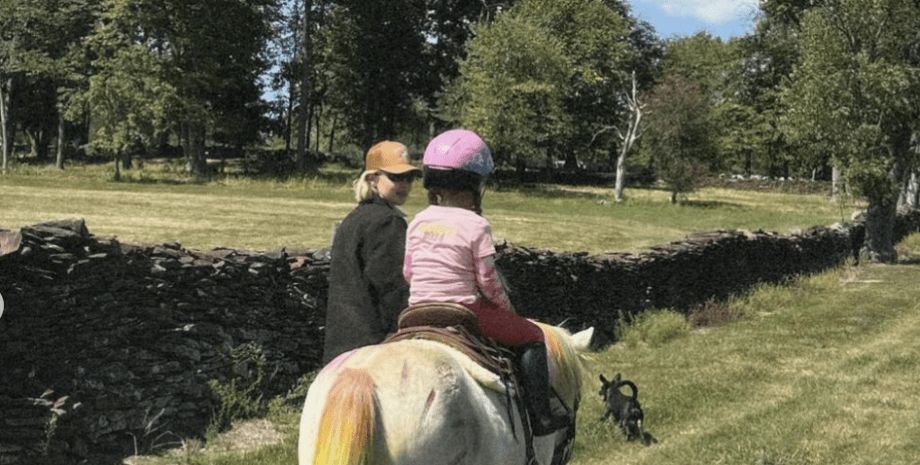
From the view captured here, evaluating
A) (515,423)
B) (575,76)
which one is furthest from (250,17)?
(515,423)

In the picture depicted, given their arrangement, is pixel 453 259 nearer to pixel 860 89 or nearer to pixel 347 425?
pixel 347 425

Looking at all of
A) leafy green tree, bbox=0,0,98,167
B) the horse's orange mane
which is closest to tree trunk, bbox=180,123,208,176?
leafy green tree, bbox=0,0,98,167

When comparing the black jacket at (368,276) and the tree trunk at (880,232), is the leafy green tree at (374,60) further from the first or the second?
the black jacket at (368,276)

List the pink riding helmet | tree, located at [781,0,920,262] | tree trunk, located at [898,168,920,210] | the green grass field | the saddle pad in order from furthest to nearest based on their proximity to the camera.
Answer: tree trunk, located at [898,168,920,210], tree, located at [781,0,920,262], the green grass field, the pink riding helmet, the saddle pad

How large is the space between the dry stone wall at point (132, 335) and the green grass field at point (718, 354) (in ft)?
1.39

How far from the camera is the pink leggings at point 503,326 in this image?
364 centimetres

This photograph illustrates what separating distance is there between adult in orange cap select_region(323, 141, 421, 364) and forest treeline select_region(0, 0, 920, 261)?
794 inches

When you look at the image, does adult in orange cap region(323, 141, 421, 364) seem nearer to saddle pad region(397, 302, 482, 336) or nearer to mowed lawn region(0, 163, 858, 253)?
saddle pad region(397, 302, 482, 336)

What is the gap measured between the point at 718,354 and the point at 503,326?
821cm

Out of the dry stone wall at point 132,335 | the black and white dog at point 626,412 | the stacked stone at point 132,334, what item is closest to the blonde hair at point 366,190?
the dry stone wall at point 132,335

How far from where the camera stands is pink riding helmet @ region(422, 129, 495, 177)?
360 centimetres

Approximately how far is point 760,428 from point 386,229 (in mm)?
5078

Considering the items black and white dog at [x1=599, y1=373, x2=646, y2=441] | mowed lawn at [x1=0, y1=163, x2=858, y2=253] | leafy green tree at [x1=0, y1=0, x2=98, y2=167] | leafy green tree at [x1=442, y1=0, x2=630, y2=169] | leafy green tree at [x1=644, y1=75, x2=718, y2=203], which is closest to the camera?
black and white dog at [x1=599, y1=373, x2=646, y2=441]

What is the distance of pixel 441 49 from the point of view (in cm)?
5862
